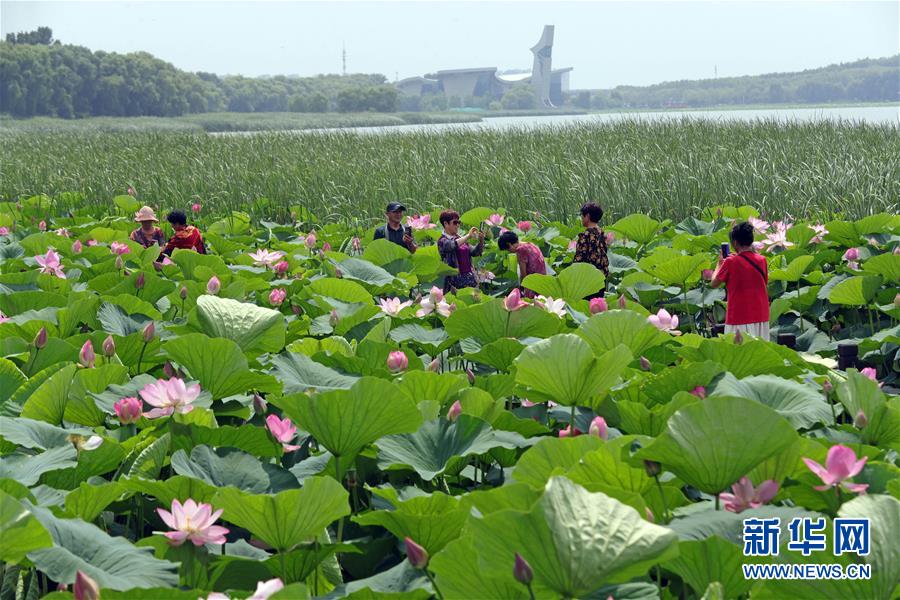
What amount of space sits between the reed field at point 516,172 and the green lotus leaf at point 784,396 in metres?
6.61

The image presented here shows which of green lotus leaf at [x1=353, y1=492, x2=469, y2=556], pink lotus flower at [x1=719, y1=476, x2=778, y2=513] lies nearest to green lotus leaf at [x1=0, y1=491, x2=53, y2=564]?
green lotus leaf at [x1=353, y1=492, x2=469, y2=556]

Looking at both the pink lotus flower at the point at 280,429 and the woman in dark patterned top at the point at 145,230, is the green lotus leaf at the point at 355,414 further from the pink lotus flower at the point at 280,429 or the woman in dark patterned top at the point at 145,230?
the woman in dark patterned top at the point at 145,230

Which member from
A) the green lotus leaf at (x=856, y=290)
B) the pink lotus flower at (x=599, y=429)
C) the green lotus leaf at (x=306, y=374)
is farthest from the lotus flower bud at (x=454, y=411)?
the green lotus leaf at (x=856, y=290)

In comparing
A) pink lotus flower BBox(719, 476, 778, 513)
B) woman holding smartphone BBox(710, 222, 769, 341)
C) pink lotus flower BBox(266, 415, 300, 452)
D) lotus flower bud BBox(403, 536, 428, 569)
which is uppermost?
pink lotus flower BBox(266, 415, 300, 452)

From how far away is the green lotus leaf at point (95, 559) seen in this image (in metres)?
1.26

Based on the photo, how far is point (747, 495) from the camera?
1.41m

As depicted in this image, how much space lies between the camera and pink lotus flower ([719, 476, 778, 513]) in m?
1.41

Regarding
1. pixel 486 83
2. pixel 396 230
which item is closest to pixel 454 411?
pixel 396 230

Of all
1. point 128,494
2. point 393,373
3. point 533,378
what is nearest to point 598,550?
point 533,378

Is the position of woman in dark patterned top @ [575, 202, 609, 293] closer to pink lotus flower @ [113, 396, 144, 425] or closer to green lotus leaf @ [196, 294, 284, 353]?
green lotus leaf @ [196, 294, 284, 353]

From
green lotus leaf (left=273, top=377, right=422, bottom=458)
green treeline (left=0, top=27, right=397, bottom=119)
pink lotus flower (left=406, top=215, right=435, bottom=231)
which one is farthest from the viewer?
green treeline (left=0, top=27, right=397, bottom=119)

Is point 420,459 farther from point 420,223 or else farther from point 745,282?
point 420,223

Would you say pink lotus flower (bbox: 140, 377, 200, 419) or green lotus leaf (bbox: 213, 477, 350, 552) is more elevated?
pink lotus flower (bbox: 140, 377, 200, 419)

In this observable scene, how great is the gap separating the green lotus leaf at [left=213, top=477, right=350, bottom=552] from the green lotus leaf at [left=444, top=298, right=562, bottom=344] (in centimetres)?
119
